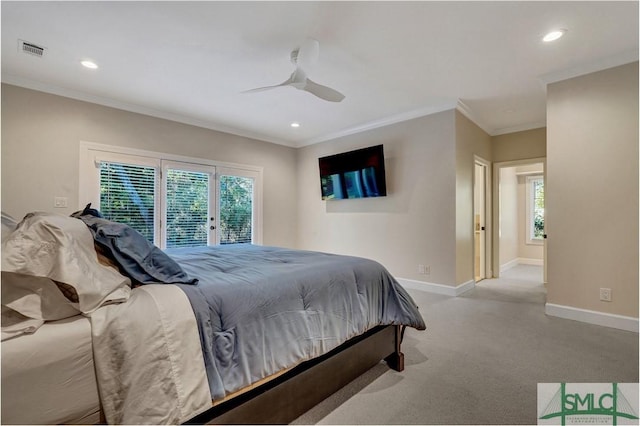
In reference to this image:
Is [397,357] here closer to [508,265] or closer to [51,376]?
[51,376]

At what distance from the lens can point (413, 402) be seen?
170cm

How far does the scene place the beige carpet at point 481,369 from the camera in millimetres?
1606

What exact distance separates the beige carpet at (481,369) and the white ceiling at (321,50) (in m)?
2.60

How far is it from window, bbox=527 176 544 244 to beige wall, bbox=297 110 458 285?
11.3 ft

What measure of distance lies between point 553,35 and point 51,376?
12.2 ft

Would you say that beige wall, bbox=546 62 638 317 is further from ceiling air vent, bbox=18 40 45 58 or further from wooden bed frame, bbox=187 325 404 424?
ceiling air vent, bbox=18 40 45 58

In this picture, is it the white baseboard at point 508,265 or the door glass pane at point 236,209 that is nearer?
the door glass pane at point 236,209

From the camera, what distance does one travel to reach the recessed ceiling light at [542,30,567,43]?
91.4 inches

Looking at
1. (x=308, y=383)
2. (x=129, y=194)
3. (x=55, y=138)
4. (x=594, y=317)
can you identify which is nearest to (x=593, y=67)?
(x=594, y=317)

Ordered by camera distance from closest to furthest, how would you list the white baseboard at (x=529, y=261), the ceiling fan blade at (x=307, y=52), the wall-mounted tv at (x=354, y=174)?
1. the ceiling fan blade at (x=307, y=52)
2. the wall-mounted tv at (x=354, y=174)
3. the white baseboard at (x=529, y=261)

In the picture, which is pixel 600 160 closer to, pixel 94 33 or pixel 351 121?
pixel 351 121

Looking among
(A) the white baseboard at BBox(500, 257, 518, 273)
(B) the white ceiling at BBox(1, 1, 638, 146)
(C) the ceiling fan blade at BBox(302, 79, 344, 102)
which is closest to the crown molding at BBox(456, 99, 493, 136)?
(B) the white ceiling at BBox(1, 1, 638, 146)

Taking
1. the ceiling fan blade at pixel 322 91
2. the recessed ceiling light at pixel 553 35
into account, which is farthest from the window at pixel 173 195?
the recessed ceiling light at pixel 553 35

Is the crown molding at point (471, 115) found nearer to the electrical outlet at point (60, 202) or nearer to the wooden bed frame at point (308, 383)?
the wooden bed frame at point (308, 383)
